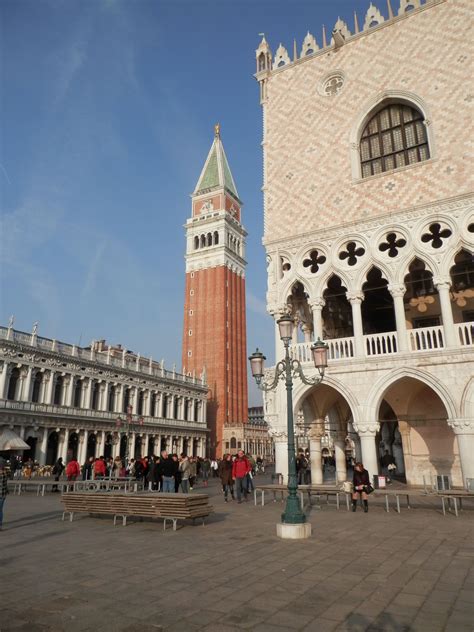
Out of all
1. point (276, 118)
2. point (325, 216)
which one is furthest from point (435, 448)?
point (276, 118)

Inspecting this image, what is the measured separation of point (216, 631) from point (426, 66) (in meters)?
19.1

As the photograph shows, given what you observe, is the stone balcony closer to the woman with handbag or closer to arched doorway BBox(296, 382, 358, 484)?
arched doorway BBox(296, 382, 358, 484)

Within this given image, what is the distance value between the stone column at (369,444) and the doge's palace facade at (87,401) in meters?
21.7

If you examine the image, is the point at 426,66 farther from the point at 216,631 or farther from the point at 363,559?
the point at 216,631

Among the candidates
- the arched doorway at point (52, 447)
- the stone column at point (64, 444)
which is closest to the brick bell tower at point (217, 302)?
the stone column at point (64, 444)

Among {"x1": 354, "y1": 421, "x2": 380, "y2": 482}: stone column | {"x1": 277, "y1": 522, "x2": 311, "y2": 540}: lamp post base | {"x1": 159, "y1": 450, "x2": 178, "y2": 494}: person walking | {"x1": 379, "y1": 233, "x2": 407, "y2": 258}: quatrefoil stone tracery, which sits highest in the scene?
{"x1": 379, "y1": 233, "x2": 407, "y2": 258}: quatrefoil stone tracery

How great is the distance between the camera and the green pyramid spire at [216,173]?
234 ft

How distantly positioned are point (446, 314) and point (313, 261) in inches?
215

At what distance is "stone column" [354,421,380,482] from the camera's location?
1486 centimetres

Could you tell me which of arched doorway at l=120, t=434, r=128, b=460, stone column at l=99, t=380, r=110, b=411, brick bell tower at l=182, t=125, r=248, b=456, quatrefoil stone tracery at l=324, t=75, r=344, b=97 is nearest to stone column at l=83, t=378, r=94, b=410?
stone column at l=99, t=380, r=110, b=411

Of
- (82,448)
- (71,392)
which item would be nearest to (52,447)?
(82,448)

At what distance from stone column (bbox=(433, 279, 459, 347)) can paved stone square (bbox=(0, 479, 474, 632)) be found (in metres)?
6.36

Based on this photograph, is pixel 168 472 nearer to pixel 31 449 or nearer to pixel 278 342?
pixel 278 342

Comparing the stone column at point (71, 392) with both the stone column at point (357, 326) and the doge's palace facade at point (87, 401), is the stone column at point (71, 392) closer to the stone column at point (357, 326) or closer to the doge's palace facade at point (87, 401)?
the doge's palace facade at point (87, 401)
